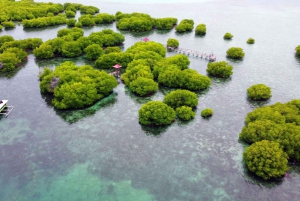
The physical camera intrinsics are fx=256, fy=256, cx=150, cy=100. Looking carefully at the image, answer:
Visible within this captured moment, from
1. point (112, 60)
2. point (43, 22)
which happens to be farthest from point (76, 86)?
point (43, 22)

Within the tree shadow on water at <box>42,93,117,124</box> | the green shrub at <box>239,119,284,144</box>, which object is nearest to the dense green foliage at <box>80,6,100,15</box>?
the tree shadow on water at <box>42,93,117,124</box>

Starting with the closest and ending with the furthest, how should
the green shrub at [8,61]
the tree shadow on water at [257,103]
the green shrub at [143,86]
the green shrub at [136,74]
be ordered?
the tree shadow on water at [257,103], the green shrub at [143,86], the green shrub at [136,74], the green shrub at [8,61]

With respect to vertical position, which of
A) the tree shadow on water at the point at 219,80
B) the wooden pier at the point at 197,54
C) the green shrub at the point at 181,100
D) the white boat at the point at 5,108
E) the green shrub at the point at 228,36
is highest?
the green shrub at the point at 228,36

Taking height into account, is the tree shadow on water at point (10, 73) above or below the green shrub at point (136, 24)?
below

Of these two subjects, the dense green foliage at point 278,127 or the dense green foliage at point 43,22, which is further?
the dense green foliage at point 43,22

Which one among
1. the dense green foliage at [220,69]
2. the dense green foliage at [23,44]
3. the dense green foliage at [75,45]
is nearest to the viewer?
the dense green foliage at [220,69]

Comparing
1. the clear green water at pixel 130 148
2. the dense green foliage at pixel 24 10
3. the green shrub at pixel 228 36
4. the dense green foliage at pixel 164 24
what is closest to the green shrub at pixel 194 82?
the clear green water at pixel 130 148

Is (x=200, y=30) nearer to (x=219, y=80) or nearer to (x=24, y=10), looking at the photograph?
(x=219, y=80)

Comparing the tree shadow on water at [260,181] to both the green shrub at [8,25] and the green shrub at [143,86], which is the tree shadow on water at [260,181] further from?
the green shrub at [8,25]
